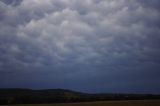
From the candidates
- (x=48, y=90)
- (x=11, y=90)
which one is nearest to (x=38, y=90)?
(x=48, y=90)

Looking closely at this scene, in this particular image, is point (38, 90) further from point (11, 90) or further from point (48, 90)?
point (11, 90)

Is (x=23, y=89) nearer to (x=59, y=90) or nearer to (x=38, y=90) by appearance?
(x=38, y=90)

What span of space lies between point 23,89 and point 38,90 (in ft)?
32.8

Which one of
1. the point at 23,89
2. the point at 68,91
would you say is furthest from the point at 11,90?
the point at 68,91

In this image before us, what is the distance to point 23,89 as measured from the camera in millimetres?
165000

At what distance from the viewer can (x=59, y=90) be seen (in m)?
152

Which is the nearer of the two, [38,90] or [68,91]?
[68,91]

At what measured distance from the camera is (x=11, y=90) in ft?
543

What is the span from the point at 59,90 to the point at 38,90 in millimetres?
14523

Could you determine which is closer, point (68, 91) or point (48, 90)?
point (68, 91)

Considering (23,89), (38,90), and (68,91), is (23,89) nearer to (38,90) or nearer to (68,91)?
(38,90)

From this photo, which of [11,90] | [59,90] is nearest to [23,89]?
[11,90]

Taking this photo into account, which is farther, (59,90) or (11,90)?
(11,90)

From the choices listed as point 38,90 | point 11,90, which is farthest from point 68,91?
point 11,90
